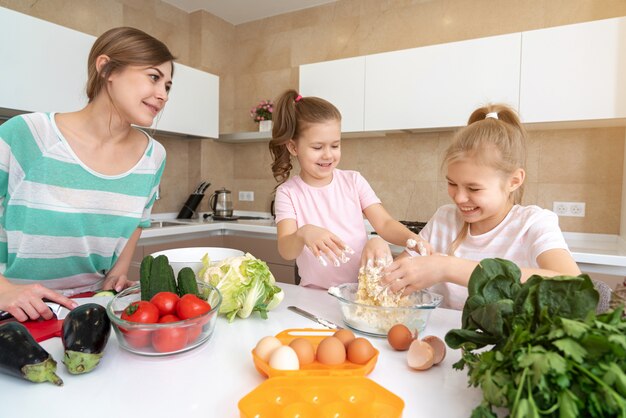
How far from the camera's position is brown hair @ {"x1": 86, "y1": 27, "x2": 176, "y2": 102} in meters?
1.24

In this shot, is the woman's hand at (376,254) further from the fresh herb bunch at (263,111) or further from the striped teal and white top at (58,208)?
the fresh herb bunch at (263,111)

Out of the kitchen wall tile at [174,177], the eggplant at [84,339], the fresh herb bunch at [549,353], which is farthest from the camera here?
the kitchen wall tile at [174,177]

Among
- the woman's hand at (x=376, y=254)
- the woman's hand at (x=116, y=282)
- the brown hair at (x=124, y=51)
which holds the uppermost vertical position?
the brown hair at (x=124, y=51)

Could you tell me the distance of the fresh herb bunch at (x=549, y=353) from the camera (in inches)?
16.4

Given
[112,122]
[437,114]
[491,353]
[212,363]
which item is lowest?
[212,363]

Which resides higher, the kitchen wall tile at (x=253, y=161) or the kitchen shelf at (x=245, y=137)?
the kitchen shelf at (x=245, y=137)

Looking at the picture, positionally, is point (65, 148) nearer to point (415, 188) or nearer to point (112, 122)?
point (112, 122)

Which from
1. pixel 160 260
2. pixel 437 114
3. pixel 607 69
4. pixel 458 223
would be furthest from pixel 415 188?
pixel 160 260

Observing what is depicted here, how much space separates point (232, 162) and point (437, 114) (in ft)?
7.08

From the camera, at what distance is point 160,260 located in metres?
0.94

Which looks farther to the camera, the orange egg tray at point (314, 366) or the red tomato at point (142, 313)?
the red tomato at point (142, 313)

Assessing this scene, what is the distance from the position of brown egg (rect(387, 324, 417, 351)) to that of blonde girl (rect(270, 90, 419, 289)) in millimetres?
612

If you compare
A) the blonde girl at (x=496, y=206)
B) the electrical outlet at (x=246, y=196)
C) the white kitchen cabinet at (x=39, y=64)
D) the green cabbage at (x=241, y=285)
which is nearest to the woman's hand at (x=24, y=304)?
the green cabbage at (x=241, y=285)

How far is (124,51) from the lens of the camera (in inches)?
48.6
